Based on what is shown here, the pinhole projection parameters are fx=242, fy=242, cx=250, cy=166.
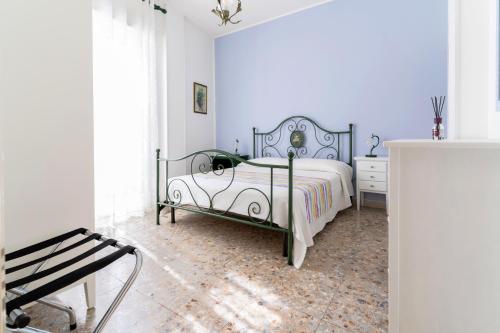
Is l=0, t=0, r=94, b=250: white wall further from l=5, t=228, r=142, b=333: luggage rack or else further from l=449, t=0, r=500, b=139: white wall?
l=449, t=0, r=500, b=139: white wall

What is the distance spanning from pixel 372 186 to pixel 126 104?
3202 millimetres

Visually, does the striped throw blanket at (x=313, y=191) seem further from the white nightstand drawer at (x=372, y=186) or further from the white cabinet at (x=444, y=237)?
the white cabinet at (x=444, y=237)

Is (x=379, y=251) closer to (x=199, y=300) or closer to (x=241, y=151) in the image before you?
(x=199, y=300)

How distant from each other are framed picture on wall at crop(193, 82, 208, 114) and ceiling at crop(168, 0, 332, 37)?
3.38 feet

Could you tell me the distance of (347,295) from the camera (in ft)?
4.81

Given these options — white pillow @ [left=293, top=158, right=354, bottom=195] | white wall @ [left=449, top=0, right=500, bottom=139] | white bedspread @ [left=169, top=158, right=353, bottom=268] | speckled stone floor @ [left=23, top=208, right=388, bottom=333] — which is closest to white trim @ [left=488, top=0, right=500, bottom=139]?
white wall @ [left=449, top=0, right=500, bottom=139]

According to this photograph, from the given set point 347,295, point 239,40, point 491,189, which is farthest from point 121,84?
point 491,189

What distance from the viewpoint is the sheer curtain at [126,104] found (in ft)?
8.76

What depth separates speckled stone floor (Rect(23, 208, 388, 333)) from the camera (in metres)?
1.25

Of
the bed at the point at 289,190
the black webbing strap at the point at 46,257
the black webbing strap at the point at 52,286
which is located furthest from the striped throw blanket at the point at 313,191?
the black webbing strap at the point at 52,286

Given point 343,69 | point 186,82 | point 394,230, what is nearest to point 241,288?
point 394,230

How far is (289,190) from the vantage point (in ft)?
6.02

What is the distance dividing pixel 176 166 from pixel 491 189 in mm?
3627

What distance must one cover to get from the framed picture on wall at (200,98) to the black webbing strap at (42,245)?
336 centimetres
